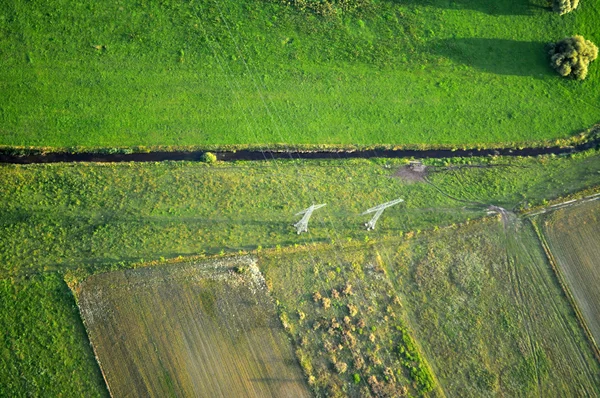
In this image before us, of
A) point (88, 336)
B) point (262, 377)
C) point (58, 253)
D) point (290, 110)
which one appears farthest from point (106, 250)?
point (290, 110)

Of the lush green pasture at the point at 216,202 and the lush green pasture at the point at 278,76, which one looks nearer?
the lush green pasture at the point at 216,202

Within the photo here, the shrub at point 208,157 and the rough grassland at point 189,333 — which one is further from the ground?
the shrub at point 208,157

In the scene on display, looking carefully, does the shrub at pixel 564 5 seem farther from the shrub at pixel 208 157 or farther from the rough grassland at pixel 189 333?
the rough grassland at pixel 189 333

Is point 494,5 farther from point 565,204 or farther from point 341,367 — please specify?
point 341,367

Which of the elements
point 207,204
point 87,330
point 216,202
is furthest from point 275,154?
point 87,330

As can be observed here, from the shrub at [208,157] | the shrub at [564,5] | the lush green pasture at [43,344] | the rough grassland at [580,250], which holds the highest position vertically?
the shrub at [564,5]

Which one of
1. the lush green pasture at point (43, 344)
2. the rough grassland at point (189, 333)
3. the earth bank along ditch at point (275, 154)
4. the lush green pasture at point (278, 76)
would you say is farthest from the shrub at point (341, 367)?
the lush green pasture at point (278, 76)
